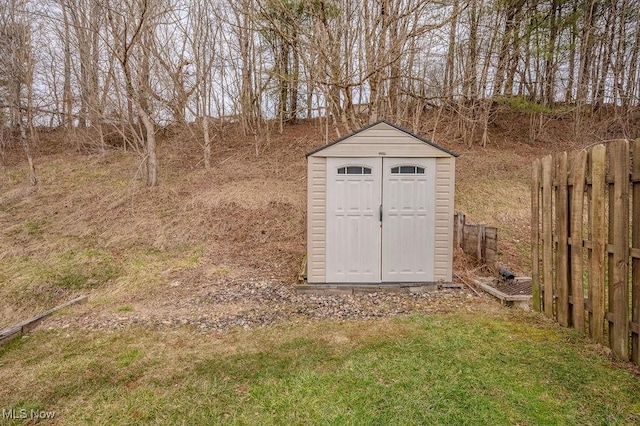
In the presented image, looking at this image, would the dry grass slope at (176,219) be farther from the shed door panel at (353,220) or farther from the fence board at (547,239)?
the fence board at (547,239)

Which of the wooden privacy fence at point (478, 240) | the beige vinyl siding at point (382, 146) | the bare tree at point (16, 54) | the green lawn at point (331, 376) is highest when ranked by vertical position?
the bare tree at point (16, 54)

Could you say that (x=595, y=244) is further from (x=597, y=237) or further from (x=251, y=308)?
(x=251, y=308)

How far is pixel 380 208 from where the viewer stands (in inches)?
206

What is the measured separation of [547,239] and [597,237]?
0.66 metres

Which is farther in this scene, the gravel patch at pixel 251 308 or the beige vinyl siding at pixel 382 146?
the beige vinyl siding at pixel 382 146

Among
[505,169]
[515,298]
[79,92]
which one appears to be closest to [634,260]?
[515,298]

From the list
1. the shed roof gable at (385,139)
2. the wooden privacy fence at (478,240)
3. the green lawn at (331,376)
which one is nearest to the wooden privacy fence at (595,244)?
the green lawn at (331,376)

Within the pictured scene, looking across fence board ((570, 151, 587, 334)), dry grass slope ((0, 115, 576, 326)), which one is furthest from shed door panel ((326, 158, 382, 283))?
fence board ((570, 151, 587, 334))

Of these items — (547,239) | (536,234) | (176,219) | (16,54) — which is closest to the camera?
(547,239)

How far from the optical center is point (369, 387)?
2713mm

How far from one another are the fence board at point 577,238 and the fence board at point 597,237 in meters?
0.13

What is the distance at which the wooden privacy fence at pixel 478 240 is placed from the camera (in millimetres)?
6071

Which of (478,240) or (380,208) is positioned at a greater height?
(380,208)

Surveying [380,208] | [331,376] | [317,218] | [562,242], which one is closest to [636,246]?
[562,242]
